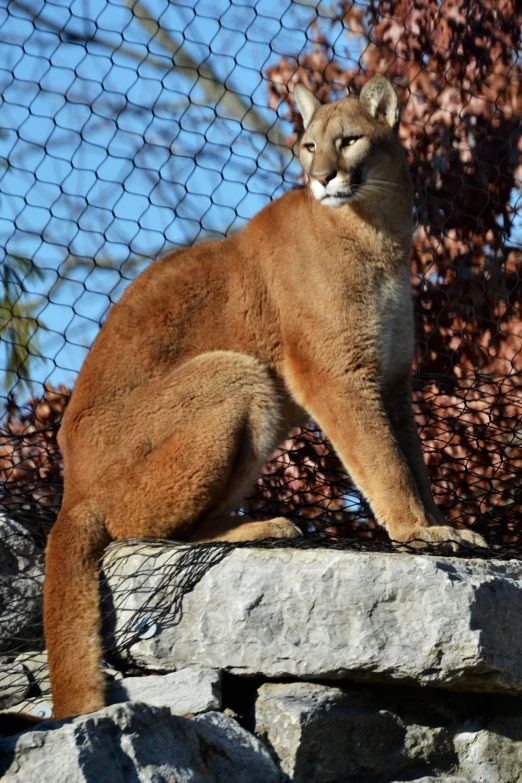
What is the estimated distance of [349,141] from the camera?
14.9 ft

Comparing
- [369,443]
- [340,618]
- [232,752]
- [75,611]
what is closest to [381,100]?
[369,443]

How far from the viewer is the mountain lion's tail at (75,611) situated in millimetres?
3443

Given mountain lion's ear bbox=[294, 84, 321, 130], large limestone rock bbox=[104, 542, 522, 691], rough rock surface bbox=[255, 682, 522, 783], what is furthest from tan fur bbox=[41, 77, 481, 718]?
rough rock surface bbox=[255, 682, 522, 783]

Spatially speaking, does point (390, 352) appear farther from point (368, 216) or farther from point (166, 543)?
point (166, 543)

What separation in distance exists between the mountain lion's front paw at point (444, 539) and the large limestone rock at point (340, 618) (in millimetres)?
189

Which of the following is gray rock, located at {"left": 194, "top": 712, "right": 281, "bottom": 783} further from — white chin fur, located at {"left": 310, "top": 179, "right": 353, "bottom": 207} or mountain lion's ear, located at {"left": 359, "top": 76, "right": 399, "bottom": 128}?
mountain lion's ear, located at {"left": 359, "top": 76, "right": 399, "bottom": 128}

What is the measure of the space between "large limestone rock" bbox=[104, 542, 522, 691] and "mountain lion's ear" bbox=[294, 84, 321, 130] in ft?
7.07

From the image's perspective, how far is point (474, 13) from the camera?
7934 millimetres

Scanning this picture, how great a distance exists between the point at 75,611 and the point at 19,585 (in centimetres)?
78

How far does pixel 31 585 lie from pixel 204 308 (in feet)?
4.20

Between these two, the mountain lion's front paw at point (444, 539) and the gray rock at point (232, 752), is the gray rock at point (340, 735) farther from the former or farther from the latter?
the mountain lion's front paw at point (444, 539)

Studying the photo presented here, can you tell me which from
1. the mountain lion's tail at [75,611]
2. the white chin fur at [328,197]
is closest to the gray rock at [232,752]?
the mountain lion's tail at [75,611]

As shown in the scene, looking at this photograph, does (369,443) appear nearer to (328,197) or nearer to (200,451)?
(200,451)

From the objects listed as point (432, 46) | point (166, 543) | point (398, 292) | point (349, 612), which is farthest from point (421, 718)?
point (432, 46)
